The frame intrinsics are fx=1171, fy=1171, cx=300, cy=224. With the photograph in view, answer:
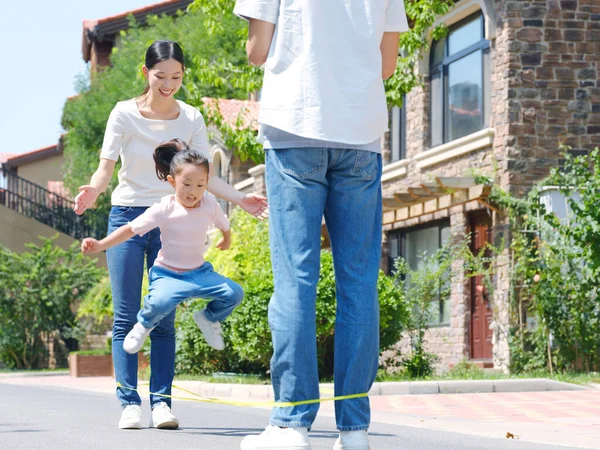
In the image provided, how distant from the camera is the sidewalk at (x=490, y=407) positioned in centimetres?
791

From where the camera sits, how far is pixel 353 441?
450 centimetres

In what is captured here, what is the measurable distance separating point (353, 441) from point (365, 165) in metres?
1.09

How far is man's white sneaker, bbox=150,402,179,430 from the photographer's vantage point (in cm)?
659

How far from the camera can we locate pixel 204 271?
6.23 m

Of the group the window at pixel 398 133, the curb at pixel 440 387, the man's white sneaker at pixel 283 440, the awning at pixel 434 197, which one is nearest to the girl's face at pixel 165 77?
the man's white sneaker at pixel 283 440

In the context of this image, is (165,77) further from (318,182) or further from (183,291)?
(318,182)

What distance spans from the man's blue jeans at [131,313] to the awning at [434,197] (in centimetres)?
1129

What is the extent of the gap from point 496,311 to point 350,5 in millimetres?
13167

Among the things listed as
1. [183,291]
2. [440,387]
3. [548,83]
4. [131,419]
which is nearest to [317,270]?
[183,291]

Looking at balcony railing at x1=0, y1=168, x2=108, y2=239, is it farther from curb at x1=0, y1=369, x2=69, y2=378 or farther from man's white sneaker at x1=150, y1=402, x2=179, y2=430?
man's white sneaker at x1=150, y1=402, x2=179, y2=430

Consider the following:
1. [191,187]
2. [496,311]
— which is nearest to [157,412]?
[191,187]

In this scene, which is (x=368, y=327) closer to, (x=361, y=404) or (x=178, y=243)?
(x=361, y=404)

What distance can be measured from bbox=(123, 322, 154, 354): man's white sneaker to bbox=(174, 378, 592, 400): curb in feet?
20.4

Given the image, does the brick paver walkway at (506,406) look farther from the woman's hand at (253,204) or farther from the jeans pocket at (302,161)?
the jeans pocket at (302,161)
